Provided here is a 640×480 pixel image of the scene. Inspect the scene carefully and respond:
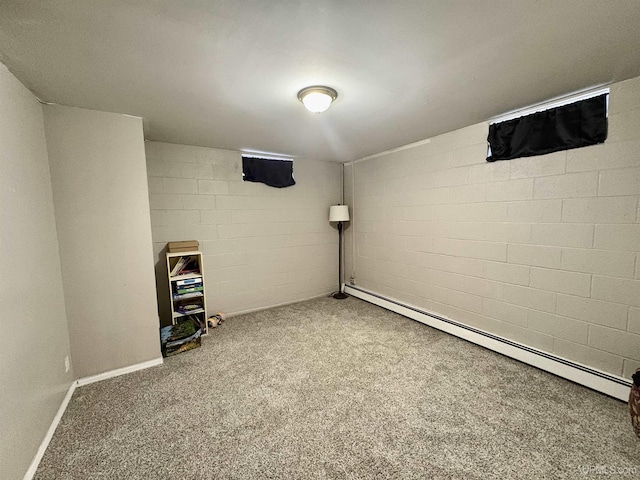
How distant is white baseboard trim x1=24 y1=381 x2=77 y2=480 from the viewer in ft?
4.57

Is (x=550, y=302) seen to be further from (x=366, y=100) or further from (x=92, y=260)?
(x=92, y=260)

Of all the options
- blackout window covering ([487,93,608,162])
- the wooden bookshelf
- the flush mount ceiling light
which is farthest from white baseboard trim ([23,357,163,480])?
blackout window covering ([487,93,608,162])

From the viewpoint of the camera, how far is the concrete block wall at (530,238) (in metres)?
1.88

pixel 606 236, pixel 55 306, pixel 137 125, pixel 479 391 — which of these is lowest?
pixel 479 391

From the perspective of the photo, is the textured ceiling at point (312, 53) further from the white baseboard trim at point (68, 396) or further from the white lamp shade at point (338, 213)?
the white baseboard trim at point (68, 396)

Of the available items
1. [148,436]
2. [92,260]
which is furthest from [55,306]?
[148,436]

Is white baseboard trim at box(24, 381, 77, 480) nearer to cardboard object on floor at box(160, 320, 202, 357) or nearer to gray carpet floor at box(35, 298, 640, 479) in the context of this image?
gray carpet floor at box(35, 298, 640, 479)

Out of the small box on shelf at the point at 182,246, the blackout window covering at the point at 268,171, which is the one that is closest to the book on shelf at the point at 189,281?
the small box on shelf at the point at 182,246

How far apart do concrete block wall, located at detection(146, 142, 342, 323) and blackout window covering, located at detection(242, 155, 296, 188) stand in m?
0.08

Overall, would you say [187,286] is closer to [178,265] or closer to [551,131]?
[178,265]

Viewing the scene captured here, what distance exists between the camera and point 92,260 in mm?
2176

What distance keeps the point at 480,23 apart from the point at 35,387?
3222mm

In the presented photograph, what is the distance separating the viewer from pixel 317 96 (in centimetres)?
190

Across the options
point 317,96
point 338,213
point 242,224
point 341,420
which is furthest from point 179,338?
point 338,213
